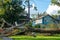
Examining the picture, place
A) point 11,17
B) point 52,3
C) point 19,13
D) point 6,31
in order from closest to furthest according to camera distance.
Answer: point 6,31 → point 52,3 → point 11,17 → point 19,13

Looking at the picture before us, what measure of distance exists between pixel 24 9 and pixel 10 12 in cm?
439

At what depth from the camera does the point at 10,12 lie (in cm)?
4241

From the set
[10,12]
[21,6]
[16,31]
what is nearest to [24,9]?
[21,6]

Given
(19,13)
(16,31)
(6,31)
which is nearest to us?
(6,31)

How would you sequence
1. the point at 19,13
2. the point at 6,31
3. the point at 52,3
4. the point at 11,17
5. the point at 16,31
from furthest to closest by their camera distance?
the point at 19,13 → the point at 11,17 → the point at 52,3 → the point at 16,31 → the point at 6,31

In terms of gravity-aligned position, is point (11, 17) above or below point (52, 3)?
below

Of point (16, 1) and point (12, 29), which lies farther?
point (16, 1)

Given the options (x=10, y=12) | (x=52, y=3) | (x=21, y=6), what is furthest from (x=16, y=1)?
(x=52, y=3)

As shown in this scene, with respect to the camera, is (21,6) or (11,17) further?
(21,6)

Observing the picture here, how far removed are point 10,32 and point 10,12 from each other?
33.1 m

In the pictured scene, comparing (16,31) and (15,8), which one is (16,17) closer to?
(15,8)

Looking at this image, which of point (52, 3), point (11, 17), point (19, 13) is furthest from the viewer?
point (19, 13)

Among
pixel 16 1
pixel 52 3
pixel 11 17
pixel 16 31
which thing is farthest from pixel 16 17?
pixel 16 31

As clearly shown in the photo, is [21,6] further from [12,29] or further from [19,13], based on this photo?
[12,29]
